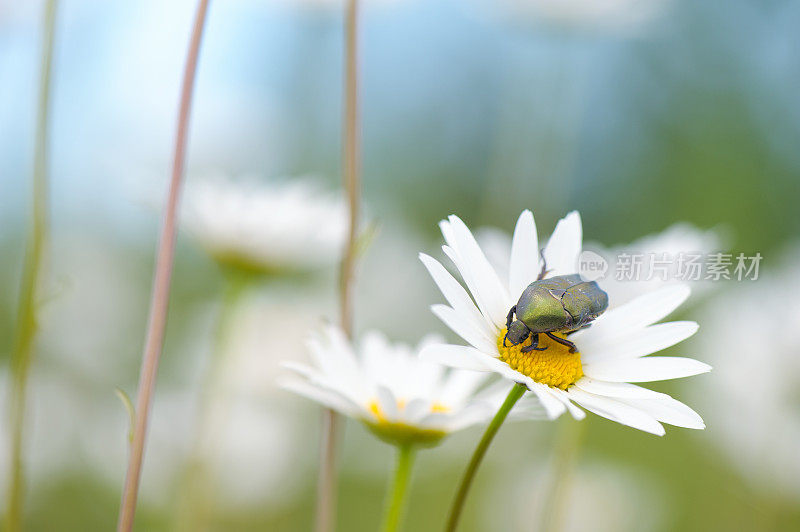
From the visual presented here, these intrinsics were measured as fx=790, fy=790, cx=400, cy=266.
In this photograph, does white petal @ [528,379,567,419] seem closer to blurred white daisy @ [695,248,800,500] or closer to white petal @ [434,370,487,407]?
white petal @ [434,370,487,407]

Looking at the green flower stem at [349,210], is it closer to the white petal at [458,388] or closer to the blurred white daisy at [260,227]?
the white petal at [458,388]

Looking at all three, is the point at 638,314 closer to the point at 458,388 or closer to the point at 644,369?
the point at 644,369

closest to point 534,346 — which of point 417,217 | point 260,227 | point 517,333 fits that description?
point 517,333

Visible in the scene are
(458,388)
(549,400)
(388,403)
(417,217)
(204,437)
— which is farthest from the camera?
(417,217)

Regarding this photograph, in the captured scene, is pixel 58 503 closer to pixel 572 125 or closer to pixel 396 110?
pixel 572 125

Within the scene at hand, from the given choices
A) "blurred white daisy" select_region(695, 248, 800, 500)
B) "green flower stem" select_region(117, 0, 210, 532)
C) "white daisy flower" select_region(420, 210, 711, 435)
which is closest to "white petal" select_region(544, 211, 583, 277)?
"white daisy flower" select_region(420, 210, 711, 435)

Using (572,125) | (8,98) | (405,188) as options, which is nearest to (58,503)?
(8,98)

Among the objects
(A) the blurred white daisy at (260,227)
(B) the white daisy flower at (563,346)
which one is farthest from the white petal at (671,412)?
(A) the blurred white daisy at (260,227)

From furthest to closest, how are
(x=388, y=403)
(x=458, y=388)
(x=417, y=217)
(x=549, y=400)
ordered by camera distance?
(x=417, y=217) < (x=458, y=388) < (x=388, y=403) < (x=549, y=400)
